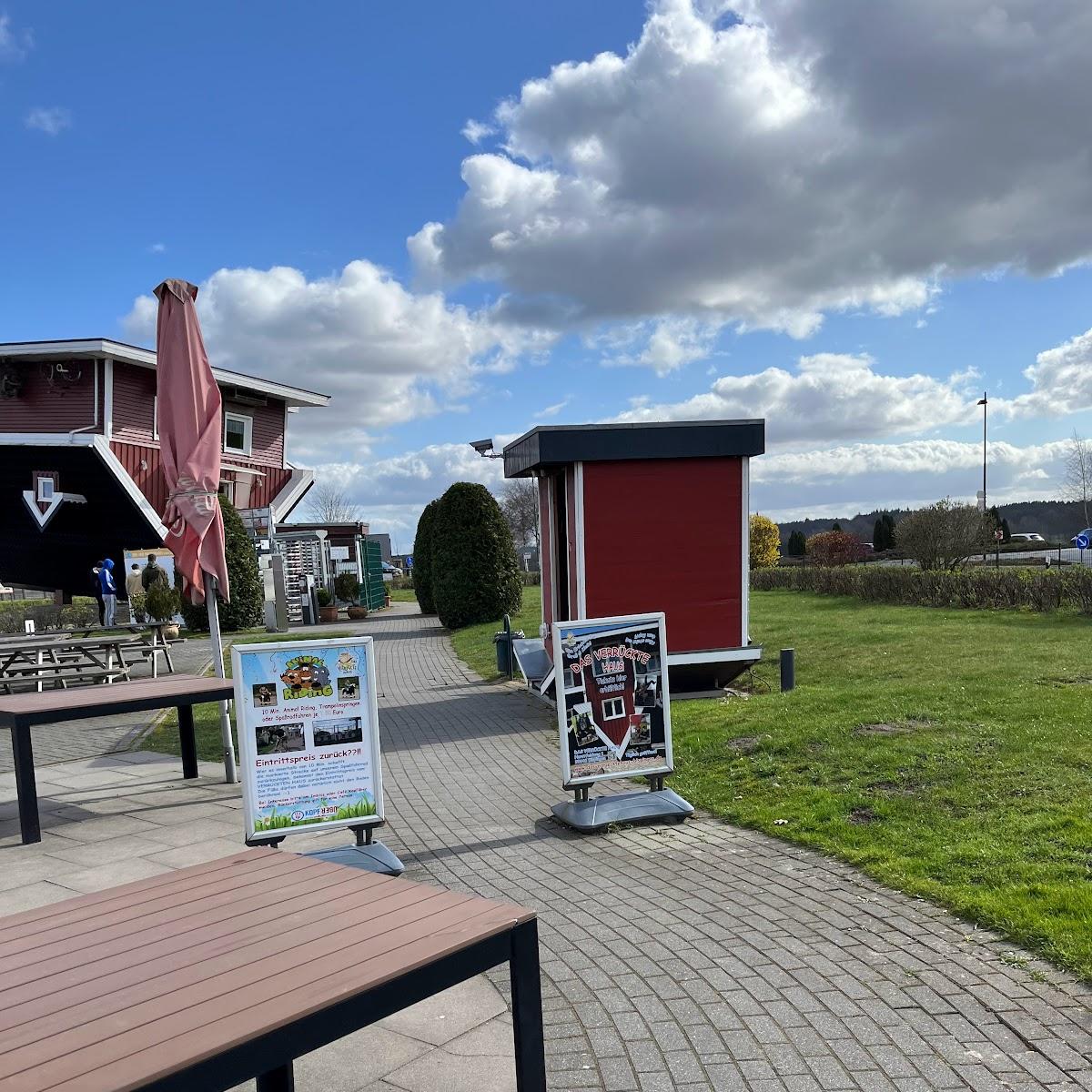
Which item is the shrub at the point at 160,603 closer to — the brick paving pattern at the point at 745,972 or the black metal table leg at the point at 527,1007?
the brick paving pattern at the point at 745,972

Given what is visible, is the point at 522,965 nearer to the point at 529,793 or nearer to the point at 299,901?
the point at 299,901

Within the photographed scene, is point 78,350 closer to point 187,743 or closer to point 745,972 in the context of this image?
point 187,743

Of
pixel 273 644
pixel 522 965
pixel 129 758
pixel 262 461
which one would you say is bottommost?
pixel 129 758

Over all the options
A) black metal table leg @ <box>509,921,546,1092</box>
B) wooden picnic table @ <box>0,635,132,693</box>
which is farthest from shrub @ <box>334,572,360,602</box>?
black metal table leg @ <box>509,921,546,1092</box>

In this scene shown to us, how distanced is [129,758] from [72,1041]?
834 centimetres

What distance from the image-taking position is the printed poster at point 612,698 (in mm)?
6750

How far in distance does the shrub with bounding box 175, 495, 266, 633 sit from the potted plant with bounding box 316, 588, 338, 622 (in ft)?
12.3

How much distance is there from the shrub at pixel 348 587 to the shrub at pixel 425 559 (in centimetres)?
392

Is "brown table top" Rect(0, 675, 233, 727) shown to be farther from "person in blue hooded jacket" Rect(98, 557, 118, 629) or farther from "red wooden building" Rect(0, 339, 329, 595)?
"person in blue hooded jacket" Rect(98, 557, 118, 629)

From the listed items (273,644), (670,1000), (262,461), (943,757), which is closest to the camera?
(670,1000)

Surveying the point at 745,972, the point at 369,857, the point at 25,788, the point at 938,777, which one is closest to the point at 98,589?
the point at 25,788

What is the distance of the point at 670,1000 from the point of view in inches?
155

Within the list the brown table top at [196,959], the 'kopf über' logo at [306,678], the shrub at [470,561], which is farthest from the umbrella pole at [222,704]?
the shrub at [470,561]

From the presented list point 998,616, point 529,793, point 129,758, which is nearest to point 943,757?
point 529,793
